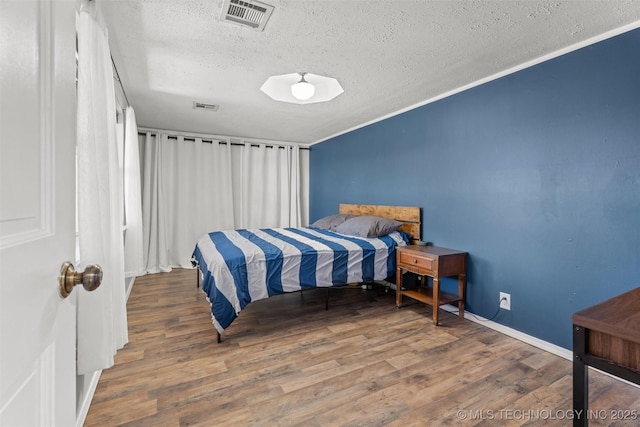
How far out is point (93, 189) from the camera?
4.31ft

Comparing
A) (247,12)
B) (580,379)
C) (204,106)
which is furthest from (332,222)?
(580,379)

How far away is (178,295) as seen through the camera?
3.51 metres

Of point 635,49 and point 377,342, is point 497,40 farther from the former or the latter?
point 377,342

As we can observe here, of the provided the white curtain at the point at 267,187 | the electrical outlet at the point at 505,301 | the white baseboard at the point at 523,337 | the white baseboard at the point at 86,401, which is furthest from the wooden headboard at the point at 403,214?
the white baseboard at the point at 86,401

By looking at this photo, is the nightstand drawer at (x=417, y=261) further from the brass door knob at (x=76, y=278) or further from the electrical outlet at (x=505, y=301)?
the brass door knob at (x=76, y=278)

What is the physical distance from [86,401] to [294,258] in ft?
5.33

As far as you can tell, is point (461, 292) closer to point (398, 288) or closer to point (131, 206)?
point (398, 288)

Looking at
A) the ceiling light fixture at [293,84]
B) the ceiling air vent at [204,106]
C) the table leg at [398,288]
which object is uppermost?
the ceiling light fixture at [293,84]

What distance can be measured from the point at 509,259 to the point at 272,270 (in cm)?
206

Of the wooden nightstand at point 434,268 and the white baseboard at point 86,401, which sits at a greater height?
the wooden nightstand at point 434,268

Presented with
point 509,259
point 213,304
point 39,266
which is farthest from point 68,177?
point 509,259

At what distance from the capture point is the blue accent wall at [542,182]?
6.46 ft

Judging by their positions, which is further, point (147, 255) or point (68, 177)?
point (147, 255)

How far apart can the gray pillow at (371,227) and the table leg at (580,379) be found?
2420 millimetres
